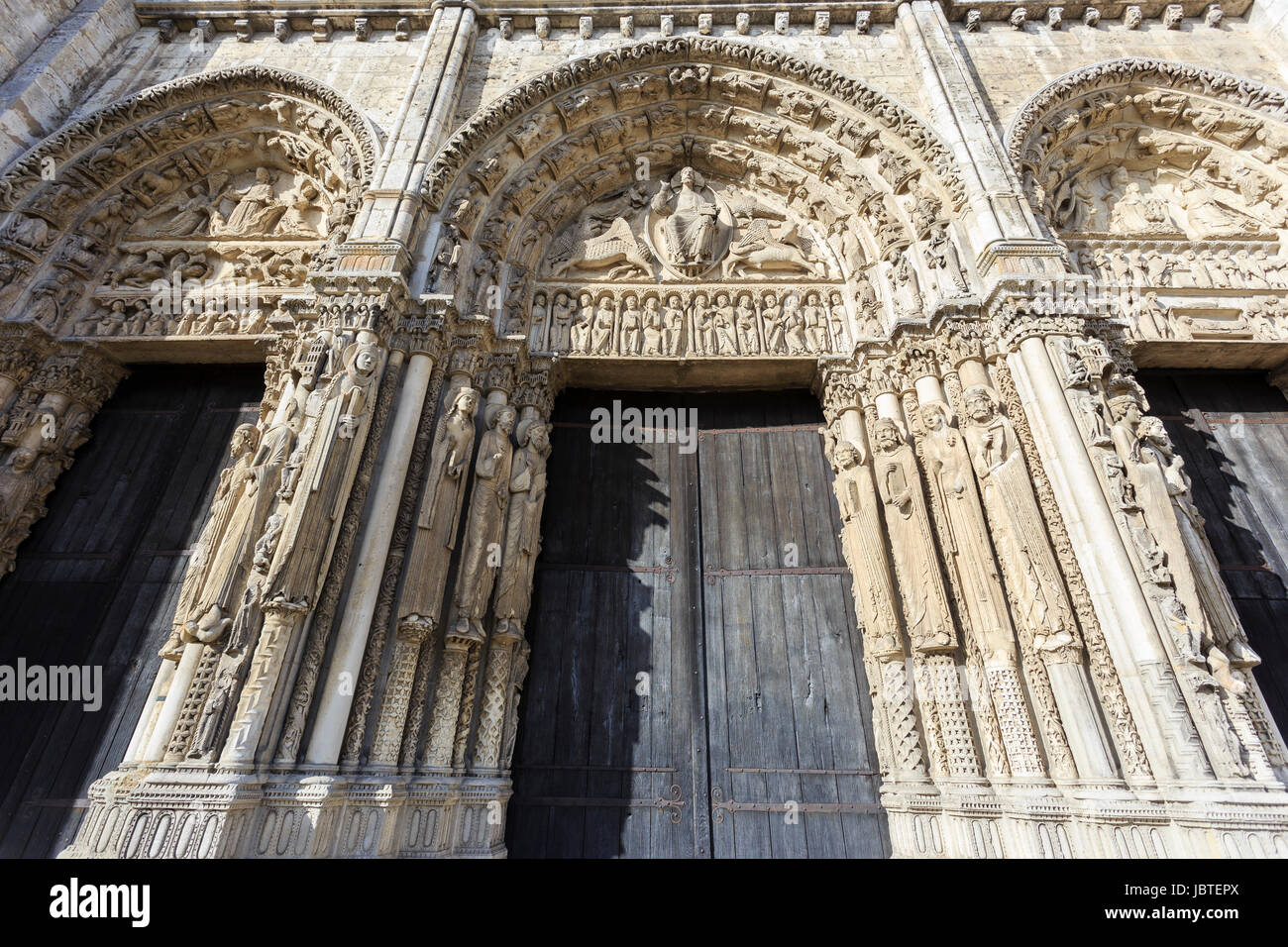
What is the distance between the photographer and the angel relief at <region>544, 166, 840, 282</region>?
5867 millimetres

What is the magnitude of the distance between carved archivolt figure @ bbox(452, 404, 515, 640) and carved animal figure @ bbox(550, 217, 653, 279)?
79.1 inches

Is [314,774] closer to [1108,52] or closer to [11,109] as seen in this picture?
[11,109]

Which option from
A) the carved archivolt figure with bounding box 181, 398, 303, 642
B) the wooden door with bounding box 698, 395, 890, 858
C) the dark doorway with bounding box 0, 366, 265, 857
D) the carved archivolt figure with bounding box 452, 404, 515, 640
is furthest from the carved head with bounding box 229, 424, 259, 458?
the wooden door with bounding box 698, 395, 890, 858

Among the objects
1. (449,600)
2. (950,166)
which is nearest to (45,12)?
(449,600)

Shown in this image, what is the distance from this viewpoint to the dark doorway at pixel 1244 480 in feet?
14.0

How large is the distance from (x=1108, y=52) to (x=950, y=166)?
10.1 feet

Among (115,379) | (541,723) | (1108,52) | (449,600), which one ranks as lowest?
(541,723)

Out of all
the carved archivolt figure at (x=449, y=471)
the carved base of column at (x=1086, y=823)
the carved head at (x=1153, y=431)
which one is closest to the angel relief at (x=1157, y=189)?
the carved head at (x=1153, y=431)

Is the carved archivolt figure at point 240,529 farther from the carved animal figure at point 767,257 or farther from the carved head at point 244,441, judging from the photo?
the carved animal figure at point 767,257

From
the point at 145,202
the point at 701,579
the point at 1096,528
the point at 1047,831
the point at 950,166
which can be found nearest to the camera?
the point at 1047,831

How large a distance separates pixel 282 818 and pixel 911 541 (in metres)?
4.07

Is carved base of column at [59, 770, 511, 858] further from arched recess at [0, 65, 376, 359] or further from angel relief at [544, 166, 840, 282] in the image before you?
angel relief at [544, 166, 840, 282]
